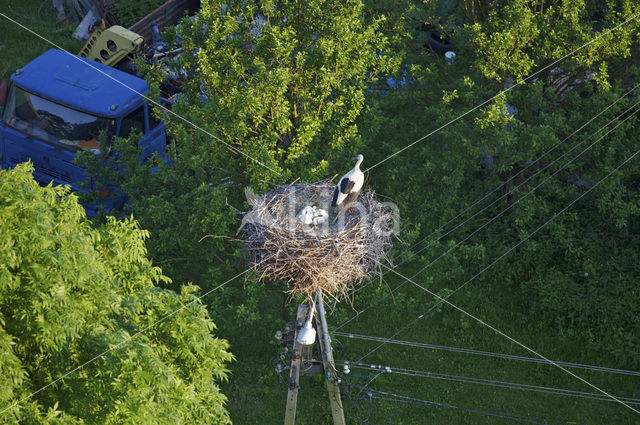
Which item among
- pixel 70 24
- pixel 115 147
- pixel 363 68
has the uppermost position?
pixel 70 24

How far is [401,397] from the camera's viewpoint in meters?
15.1

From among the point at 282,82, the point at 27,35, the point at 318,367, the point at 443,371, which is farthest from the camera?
the point at 27,35

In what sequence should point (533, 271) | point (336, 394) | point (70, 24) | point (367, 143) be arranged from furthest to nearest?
point (70, 24) < point (533, 271) < point (367, 143) < point (336, 394)

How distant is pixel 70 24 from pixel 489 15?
1664 cm

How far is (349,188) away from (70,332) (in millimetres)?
4633

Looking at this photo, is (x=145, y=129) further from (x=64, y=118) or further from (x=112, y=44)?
(x=112, y=44)

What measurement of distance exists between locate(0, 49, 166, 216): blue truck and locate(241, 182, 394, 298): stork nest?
5126 mm

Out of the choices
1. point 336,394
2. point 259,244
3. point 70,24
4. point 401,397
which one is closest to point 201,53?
point 259,244

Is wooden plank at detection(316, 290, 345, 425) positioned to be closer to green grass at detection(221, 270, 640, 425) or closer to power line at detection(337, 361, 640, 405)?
green grass at detection(221, 270, 640, 425)

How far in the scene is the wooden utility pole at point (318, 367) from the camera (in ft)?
37.8

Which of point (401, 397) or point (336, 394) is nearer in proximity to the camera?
point (336, 394)

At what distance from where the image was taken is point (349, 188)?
11.4 metres

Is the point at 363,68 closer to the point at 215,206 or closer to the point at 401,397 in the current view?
the point at 215,206

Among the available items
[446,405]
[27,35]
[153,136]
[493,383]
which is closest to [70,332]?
[446,405]
